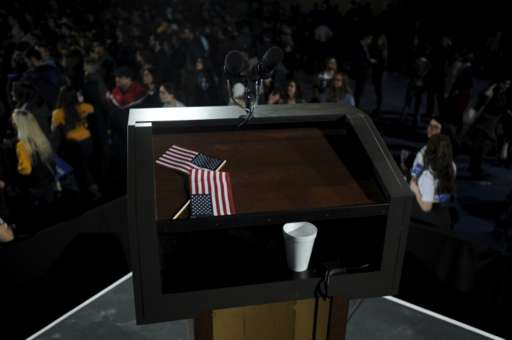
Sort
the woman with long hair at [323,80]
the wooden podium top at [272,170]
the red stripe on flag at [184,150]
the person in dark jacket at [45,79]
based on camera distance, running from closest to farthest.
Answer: the wooden podium top at [272,170] < the red stripe on flag at [184,150] < the person in dark jacket at [45,79] < the woman with long hair at [323,80]

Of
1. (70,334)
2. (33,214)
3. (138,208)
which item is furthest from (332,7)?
(138,208)

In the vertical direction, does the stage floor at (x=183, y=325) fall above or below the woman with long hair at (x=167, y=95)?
below

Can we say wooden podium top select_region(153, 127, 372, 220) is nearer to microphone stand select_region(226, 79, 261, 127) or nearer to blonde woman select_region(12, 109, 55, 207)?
microphone stand select_region(226, 79, 261, 127)

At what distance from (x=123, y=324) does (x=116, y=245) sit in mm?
783

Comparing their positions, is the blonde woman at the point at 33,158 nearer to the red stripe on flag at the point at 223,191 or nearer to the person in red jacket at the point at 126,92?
the person in red jacket at the point at 126,92

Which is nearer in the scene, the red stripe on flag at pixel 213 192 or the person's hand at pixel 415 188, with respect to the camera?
the red stripe on flag at pixel 213 192

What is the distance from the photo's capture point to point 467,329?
3.21 metres

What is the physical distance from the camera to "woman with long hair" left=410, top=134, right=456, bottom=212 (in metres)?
4.20

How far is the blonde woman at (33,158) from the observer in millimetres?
4797

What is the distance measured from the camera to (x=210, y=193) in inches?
63.6

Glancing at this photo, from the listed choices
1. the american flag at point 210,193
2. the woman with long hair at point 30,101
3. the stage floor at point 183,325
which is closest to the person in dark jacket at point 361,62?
the woman with long hair at point 30,101

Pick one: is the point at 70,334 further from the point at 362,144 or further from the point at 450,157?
the point at 450,157

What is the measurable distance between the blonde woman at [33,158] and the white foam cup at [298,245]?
392cm

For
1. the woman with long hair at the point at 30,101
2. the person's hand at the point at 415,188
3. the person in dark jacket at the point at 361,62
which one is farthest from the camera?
the person in dark jacket at the point at 361,62
